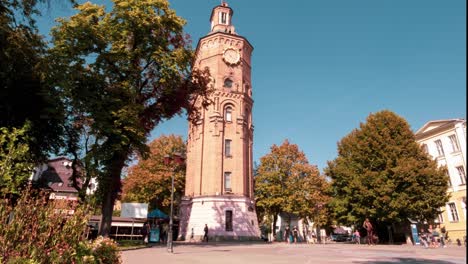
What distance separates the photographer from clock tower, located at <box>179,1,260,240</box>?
105 ft

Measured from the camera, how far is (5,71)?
50.1 ft

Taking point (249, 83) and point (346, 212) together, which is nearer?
point (346, 212)

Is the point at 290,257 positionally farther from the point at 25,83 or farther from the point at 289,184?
the point at 289,184

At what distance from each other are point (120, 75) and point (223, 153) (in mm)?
16107

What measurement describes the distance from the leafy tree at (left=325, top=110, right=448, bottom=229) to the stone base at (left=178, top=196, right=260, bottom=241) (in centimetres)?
866

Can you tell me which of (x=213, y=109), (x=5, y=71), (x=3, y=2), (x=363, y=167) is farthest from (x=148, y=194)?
(x=3, y=2)

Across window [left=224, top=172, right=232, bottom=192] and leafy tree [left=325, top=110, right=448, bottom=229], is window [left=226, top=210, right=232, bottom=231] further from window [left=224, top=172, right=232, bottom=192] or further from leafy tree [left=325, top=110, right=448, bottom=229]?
leafy tree [left=325, top=110, right=448, bottom=229]

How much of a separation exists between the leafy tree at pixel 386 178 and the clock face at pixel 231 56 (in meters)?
15.3

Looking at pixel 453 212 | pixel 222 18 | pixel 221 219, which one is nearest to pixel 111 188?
pixel 221 219

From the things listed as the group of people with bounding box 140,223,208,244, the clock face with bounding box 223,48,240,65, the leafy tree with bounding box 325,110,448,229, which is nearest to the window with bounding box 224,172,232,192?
the group of people with bounding box 140,223,208,244

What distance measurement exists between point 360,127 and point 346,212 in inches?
337

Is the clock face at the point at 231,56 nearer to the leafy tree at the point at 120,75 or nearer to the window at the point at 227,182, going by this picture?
the window at the point at 227,182

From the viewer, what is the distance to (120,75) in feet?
65.1

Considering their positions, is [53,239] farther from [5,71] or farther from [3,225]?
[5,71]
